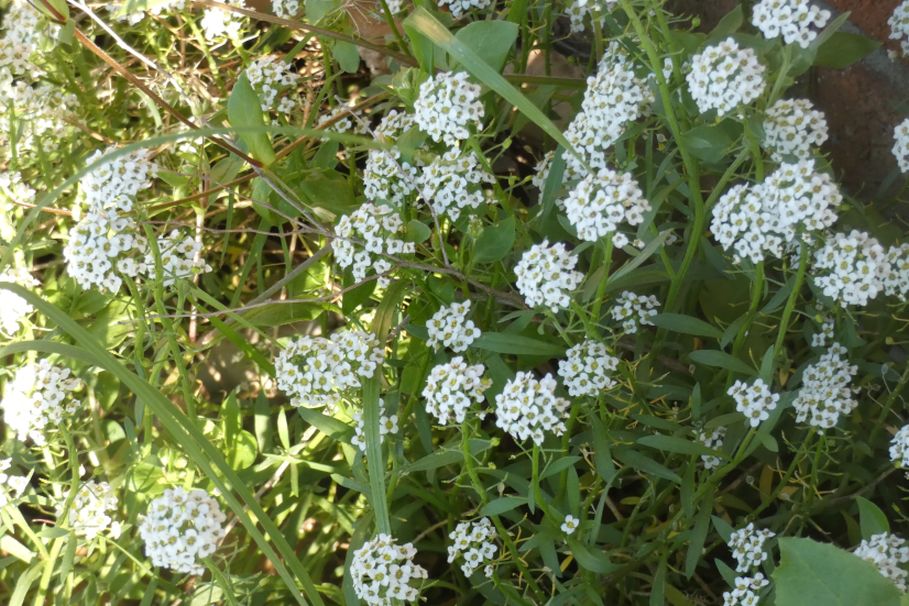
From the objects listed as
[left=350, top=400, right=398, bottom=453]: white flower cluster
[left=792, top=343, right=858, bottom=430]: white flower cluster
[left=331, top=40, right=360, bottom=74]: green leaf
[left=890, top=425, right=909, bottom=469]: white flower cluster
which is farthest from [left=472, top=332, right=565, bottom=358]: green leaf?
[left=331, top=40, right=360, bottom=74]: green leaf

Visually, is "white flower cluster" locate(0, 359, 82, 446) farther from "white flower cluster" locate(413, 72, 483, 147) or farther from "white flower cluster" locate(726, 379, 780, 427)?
"white flower cluster" locate(726, 379, 780, 427)

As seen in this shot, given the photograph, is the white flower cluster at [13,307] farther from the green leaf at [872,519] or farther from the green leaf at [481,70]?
the green leaf at [872,519]

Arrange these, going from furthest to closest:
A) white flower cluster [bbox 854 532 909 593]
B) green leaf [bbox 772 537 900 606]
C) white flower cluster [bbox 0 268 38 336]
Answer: white flower cluster [bbox 0 268 38 336]
white flower cluster [bbox 854 532 909 593]
green leaf [bbox 772 537 900 606]

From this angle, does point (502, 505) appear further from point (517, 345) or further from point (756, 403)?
point (756, 403)

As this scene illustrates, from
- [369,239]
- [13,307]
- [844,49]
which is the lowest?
[13,307]

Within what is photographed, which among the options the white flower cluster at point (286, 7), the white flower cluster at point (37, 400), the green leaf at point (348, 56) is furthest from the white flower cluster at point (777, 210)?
the white flower cluster at point (37, 400)

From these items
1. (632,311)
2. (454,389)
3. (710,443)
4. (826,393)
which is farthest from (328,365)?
(826,393)

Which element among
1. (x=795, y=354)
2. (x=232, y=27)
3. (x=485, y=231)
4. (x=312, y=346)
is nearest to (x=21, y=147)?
(x=232, y=27)
